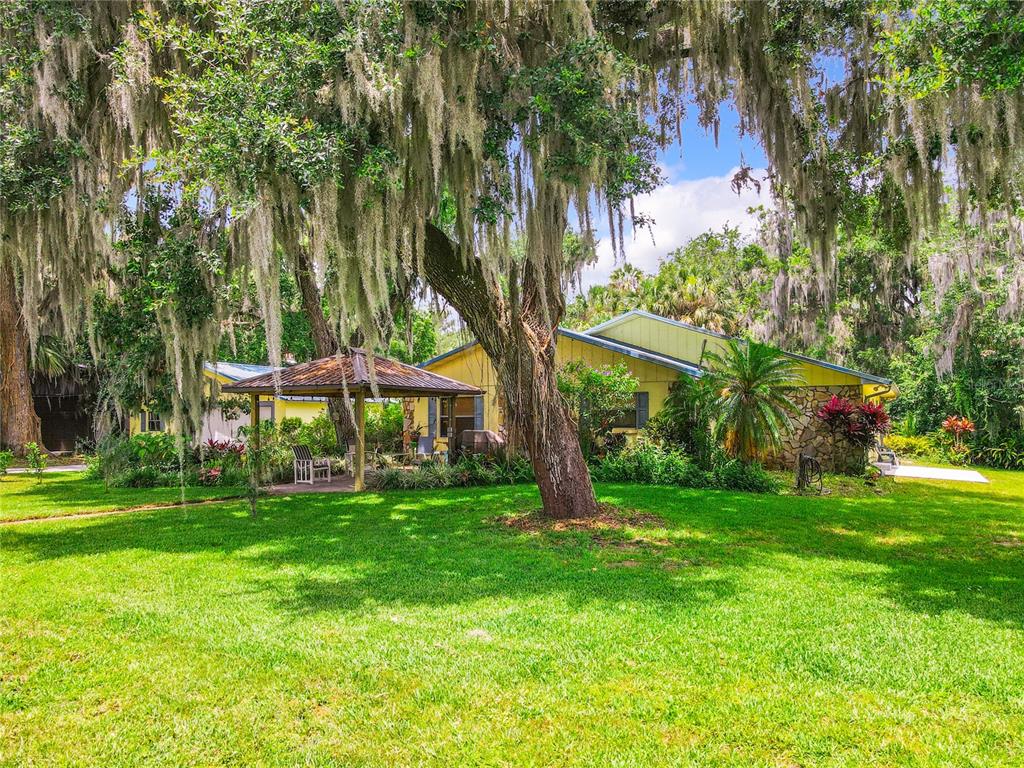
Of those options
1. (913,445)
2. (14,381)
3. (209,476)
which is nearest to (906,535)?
(209,476)

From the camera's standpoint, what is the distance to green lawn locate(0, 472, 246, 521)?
9484 millimetres

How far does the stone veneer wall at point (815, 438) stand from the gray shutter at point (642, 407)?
116 inches

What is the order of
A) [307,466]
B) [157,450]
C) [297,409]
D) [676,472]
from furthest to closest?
1. [297,409]
2. [157,450]
3. [307,466]
4. [676,472]

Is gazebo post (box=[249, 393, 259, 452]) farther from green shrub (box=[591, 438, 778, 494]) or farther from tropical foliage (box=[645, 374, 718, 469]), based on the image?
tropical foliage (box=[645, 374, 718, 469])

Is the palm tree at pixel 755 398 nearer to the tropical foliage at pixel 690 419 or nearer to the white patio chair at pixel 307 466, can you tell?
the tropical foliage at pixel 690 419

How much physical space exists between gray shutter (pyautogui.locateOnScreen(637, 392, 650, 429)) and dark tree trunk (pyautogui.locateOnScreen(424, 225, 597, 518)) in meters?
6.97

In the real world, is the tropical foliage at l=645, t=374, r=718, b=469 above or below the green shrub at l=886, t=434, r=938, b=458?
above

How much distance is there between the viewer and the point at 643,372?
1467 centimetres

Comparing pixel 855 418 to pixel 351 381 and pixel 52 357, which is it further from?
pixel 52 357

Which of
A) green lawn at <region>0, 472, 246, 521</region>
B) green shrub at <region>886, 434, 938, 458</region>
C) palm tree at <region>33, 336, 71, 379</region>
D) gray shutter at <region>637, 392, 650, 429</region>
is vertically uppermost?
palm tree at <region>33, 336, 71, 379</region>

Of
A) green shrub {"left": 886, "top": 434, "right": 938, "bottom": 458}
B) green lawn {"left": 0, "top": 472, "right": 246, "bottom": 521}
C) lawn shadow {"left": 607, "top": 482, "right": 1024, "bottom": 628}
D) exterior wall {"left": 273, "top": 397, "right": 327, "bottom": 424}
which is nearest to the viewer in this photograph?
lawn shadow {"left": 607, "top": 482, "right": 1024, "bottom": 628}

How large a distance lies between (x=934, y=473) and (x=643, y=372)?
7.23 m

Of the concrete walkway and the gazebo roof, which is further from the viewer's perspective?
the concrete walkway

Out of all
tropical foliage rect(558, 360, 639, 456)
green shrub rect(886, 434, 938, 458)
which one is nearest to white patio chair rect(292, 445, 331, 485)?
tropical foliage rect(558, 360, 639, 456)
